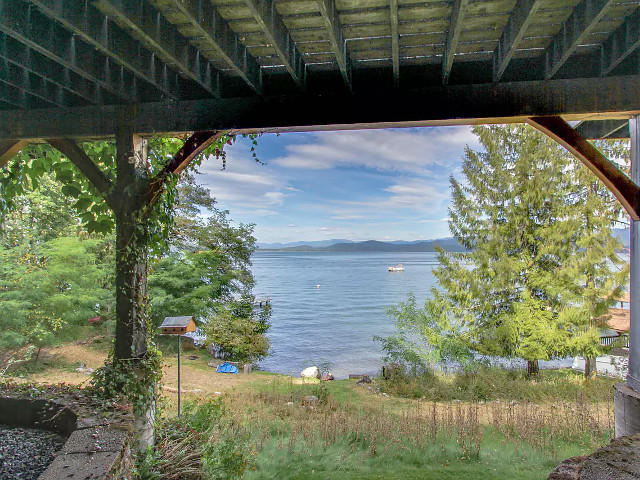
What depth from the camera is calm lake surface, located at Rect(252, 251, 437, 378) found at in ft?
45.8

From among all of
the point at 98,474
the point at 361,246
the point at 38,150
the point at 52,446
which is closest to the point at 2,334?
the point at 38,150

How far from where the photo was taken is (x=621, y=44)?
197 cm

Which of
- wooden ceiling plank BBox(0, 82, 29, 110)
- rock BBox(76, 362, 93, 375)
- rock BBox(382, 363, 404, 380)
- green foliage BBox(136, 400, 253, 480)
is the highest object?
wooden ceiling plank BBox(0, 82, 29, 110)

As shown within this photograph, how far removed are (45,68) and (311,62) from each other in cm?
150

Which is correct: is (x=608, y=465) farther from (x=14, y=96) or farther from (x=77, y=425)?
(x=14, y=96)

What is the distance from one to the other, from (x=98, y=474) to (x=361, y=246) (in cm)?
5889

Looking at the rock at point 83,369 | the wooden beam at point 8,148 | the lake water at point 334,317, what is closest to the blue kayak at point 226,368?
the lake water at point 334,317

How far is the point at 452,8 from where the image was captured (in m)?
1.76

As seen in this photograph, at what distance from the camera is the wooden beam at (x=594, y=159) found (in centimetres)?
229

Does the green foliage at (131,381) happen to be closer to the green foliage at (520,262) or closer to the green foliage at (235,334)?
the green foliage at (520,262)

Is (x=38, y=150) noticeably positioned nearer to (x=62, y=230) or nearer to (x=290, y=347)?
(x=62, y=230)

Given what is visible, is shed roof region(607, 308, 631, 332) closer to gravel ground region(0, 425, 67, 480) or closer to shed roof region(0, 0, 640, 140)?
shed roof region(0, 0, 640, 140)

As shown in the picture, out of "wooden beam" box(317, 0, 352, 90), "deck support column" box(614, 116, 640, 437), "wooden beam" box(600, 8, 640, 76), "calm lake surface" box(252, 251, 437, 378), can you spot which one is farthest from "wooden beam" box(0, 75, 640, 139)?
"calm lake surface" box(252, 251, 437, 378)

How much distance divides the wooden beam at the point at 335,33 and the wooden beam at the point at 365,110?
213 mm
